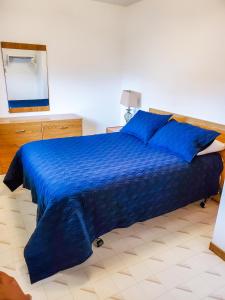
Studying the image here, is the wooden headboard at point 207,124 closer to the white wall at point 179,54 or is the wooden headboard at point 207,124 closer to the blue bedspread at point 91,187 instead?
the white wall at point 179,54

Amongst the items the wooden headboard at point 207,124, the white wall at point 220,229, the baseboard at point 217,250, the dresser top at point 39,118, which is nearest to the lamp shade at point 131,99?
the wooden headboard at point 207,124

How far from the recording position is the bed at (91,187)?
5.19 feet

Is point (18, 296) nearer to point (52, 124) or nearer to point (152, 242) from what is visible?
Result: point (152, 242)

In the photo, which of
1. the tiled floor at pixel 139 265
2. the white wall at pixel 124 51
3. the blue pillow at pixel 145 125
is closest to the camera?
the tiled floor at pixel 139 265

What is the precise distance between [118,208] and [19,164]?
140cm

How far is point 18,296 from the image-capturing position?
0.83 meters

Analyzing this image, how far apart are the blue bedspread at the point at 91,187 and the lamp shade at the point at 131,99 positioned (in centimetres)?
121

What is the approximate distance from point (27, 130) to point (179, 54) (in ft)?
7.61

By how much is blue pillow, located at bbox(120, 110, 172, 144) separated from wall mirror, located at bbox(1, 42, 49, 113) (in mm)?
1518

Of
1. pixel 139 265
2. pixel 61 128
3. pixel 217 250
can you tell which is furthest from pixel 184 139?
pixel 61 128

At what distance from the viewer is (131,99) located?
3.73m

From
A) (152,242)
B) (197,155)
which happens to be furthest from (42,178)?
(197,155)

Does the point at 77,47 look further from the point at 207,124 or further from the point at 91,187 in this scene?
the point at 91,187

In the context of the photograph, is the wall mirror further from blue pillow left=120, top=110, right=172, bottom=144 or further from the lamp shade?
blue pillow left=120, top=110, right=172, bottom=144
